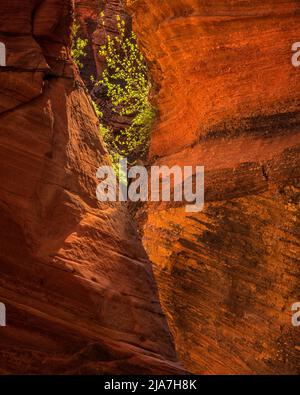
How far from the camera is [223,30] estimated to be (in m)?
9.52

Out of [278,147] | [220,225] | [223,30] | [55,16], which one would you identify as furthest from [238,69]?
[55,16]

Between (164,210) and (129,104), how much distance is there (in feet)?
32.6

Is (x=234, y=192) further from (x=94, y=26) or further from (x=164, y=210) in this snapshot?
(x=94, y=26)

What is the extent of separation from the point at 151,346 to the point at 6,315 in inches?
57.8

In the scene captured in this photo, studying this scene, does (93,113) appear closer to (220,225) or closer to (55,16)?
(55,16)

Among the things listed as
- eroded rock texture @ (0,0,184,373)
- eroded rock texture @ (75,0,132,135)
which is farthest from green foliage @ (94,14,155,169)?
eroded rock texture @ (0,0,184,373)

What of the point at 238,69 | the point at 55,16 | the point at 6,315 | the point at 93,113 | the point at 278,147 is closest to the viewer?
the point at 6,315

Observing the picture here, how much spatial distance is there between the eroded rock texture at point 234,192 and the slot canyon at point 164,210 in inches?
0.9

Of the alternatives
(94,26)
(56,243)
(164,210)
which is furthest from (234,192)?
(94,26)

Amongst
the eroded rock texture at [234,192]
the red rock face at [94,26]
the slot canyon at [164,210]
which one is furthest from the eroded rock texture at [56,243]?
the red rock face at [94,26]

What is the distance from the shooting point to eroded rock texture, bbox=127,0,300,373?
788cm

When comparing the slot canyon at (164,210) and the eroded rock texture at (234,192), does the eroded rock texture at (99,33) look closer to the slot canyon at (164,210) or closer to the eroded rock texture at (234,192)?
the slot canyon at (164,210)

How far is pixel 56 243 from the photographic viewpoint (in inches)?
221

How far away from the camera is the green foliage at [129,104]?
51.3 ft
